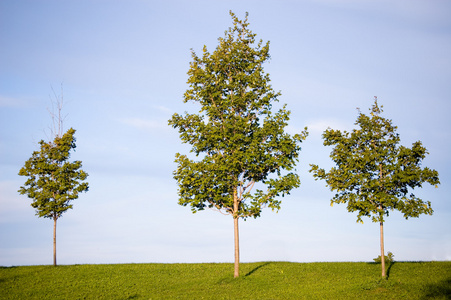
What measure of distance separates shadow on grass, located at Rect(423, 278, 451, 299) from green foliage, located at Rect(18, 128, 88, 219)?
28216mm

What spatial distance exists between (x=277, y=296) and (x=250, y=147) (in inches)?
401

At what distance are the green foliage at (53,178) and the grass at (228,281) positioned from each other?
17.2 ft

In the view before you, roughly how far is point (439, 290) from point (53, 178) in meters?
31.4

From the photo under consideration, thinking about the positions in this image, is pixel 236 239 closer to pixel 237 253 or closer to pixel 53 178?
pixel 237 253

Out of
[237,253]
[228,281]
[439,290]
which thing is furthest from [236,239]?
[439,290]

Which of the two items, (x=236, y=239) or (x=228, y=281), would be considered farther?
(x=236, y=239)

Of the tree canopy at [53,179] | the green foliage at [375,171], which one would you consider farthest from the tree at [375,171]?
the tree canopy at [53,179]

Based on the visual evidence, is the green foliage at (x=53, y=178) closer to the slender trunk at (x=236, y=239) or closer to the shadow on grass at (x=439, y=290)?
A: the slender trunk at (x=236, y=239)

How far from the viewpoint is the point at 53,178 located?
37781 mm

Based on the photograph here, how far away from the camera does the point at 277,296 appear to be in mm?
24766

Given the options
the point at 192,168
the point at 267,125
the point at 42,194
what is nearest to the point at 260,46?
the point at 267,125

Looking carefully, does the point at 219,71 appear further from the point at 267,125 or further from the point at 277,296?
the point at 277,296

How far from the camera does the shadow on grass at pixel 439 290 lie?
23.5m

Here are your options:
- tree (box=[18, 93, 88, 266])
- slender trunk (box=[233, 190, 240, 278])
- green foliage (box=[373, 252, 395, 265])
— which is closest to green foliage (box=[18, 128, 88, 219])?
tree (box=[18, 93, 88, 266])
